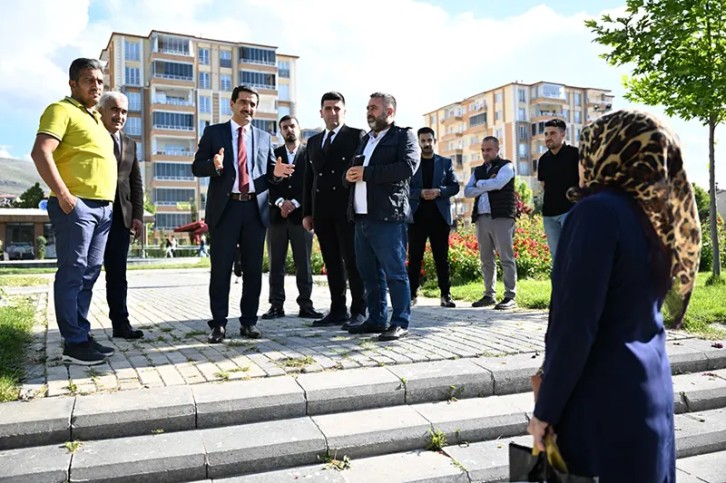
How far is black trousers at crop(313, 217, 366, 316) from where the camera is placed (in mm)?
6570

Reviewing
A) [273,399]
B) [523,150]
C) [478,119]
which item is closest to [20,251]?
[273,399]

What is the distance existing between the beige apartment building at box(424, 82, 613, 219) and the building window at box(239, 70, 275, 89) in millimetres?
30981

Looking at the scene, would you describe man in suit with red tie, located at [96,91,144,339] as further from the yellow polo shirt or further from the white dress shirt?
the white dress shirt

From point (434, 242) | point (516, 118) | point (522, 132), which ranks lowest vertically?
point (434, 242)

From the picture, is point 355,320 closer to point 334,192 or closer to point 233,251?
point 334,192

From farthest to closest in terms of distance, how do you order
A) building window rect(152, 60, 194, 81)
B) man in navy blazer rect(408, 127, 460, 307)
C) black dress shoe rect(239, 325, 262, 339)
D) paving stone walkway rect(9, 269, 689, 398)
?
building window rect(152, 60, 194, 81) < man in navy blazer rect(408, 127, 460, 307) < black dress shoe rect(239, 325, 262, 339) < paving stone walkway rect(9, 269, 689, 398)

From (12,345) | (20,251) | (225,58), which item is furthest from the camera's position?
(225,58)

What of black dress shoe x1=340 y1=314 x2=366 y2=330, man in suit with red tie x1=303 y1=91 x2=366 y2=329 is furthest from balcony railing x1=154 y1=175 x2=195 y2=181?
black dress shoe x1=340 y1=314 x2=366 y2=330

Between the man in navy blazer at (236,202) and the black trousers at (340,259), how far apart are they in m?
1.00

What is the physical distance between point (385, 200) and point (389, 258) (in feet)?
1.76

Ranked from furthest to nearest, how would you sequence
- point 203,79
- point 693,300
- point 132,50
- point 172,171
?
point 203,79, point 132,50, point 172,171, point 693,300

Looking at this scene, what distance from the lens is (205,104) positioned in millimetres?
79875

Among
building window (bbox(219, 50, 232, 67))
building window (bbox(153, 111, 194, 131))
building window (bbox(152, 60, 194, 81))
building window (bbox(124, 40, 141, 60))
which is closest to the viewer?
building window (bbox(153, 111, 194, 131))

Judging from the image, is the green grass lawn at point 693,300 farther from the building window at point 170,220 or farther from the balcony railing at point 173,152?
the balcony railing at point 173,152
